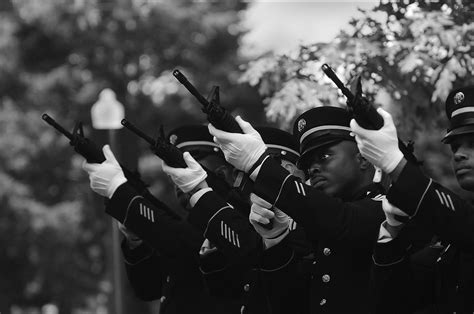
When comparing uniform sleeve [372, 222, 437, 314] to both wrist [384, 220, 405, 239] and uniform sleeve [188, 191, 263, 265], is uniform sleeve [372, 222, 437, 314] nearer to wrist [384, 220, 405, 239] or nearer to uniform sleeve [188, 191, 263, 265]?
wrist [384, 220, 405, 239]

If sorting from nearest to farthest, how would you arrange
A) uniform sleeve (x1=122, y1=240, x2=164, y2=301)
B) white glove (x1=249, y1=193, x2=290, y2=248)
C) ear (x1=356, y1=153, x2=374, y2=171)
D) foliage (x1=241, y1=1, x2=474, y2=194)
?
1. white glove (x1=249, y1=193, x2=290, y2=248)
2. ear (x1=356, y1=153, x2=374, y2=171)
3. uniform sleeve (x1=122, y1=240, x2=164, y2=301)
4. foliage (x1=241, y1=1, x2=474, y2=194)

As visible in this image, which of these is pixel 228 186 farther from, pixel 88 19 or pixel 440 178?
pixel 88 19

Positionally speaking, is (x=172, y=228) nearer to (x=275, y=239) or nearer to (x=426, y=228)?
(x=275, y=239)

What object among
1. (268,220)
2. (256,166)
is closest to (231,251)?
(268,220)

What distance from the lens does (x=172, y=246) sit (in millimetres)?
8094

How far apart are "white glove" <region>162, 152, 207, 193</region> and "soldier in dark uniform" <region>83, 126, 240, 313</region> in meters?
0.54

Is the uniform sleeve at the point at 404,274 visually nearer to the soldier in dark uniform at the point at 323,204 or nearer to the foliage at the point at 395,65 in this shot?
the soldier in dark uniform at the point at 323,204

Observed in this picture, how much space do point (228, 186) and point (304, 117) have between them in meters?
0.91

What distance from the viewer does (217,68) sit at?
29.5 meters

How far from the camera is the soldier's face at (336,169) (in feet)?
22.6

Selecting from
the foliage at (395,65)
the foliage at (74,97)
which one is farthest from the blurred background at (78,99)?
the foliage at (395,65)

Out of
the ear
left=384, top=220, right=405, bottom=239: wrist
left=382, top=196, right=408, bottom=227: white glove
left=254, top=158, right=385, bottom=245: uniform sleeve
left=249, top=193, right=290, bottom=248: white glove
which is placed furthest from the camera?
the ear

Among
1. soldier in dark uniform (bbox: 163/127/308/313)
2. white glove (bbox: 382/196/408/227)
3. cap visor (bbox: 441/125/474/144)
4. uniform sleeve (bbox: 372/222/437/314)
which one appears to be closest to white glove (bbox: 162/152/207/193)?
soldier in dark uniform (bbox: 163/127/308/313)

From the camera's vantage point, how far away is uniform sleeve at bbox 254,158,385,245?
6.32 m
